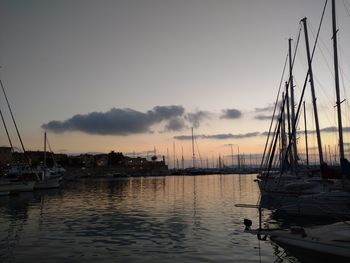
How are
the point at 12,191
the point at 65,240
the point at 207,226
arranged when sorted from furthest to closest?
the point at 12,191 → the point at 207,226 → the point at 65,240

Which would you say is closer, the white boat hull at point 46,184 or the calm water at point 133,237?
the calm water at point 133,237

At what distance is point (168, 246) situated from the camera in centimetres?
2136

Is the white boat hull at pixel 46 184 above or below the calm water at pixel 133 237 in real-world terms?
above

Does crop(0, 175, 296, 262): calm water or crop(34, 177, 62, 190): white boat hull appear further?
crop(34, 177, 62, 190): white boat hull

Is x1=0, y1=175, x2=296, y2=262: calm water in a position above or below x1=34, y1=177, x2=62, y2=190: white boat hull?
below

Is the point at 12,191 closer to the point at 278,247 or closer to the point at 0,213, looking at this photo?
the point at 0,213

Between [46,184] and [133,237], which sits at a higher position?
[46,184]

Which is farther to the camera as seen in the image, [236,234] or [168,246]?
[236,234]

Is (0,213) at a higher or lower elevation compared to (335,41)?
lower

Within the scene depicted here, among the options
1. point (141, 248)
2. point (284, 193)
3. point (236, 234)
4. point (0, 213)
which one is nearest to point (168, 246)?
point (141, 248)

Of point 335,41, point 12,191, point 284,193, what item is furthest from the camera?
point 12,191

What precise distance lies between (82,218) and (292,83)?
27.5 m

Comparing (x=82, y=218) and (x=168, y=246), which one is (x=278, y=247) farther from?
(x=82, y=218)

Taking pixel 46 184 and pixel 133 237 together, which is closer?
pixel 133 237
